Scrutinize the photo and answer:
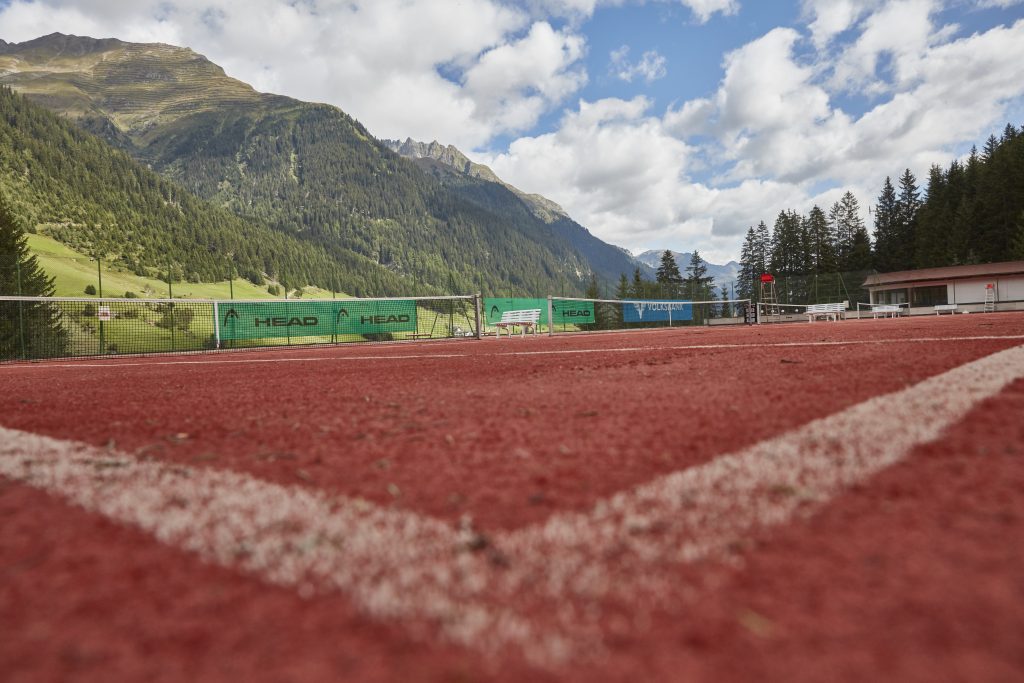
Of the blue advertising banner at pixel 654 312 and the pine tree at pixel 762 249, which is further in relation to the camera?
the pine tree at pixel 762 249

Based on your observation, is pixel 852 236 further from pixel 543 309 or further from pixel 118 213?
pixel 118 213

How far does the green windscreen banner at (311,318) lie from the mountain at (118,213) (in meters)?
69.1

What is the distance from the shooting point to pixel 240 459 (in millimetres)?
2031

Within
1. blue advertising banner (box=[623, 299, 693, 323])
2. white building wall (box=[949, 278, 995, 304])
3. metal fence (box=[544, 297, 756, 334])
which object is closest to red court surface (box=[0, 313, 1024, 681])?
metal fence (box=[544, 297, 756, 334])

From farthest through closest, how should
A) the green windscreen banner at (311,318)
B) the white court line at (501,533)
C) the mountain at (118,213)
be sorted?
the mountain at (118,213)
the green windscreen banner at (311,318)
the white court line at (501,533)

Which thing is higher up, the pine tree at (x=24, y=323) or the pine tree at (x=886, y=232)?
the pine tree at (x=886, y=232)

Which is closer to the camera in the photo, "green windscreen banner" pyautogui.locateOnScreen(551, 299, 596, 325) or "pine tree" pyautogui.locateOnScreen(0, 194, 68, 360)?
"pine tree" pyautogui.locateOnScreen(0, 194, 68, 360)

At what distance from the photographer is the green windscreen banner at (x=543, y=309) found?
28.5 meters

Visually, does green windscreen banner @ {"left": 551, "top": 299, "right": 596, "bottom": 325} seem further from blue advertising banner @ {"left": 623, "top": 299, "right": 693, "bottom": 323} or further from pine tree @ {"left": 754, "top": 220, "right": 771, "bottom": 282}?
pine tree @ {"left": 754, "top": 220, "right": 771, "bottom": 282}

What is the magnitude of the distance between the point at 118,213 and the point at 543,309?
107 metres

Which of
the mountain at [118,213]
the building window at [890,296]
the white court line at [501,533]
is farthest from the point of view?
the mountain at [118,213]

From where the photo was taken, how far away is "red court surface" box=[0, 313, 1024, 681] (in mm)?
788

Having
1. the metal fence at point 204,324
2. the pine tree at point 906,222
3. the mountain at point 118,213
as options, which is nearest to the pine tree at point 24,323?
the metal fence at point 204,324

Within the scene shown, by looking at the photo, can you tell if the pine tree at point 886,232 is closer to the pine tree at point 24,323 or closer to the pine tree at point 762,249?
the pine tree at point 762,249
